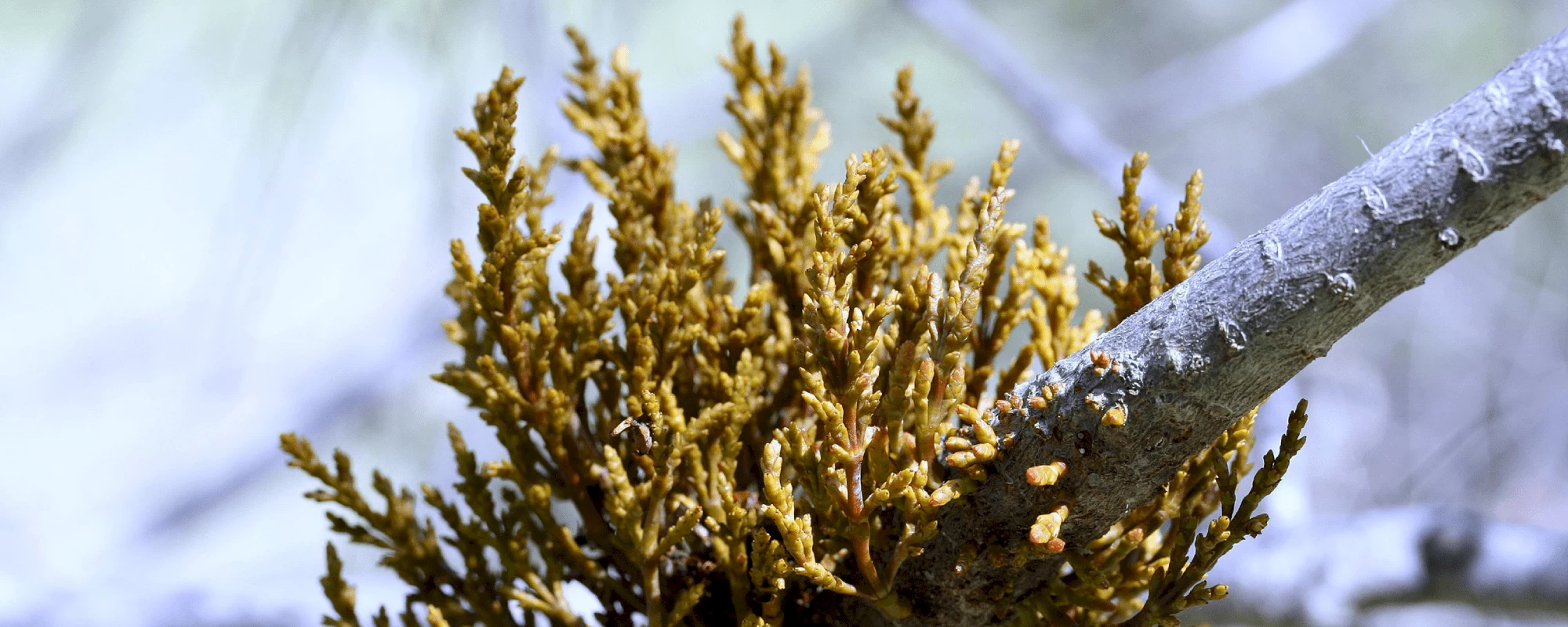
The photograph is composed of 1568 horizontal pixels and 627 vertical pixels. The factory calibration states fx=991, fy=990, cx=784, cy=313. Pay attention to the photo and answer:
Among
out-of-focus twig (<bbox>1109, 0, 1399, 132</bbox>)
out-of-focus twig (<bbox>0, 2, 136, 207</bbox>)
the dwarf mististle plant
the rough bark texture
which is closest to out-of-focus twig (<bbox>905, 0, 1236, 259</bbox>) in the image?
the dwarf mististle plant

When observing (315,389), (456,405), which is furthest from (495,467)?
(456,405)

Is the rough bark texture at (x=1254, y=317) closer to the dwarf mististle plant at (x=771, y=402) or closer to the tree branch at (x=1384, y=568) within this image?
the dwarf mististle plant at (x=771, y=402)

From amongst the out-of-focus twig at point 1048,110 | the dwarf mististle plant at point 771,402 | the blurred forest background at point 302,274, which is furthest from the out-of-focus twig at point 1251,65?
the dwarf mististle plant at point 771,402

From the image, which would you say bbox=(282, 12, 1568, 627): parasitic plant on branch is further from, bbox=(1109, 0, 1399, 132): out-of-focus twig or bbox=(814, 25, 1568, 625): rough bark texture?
bbox=(1109, 0, 1399, 132): out-of-focus twig

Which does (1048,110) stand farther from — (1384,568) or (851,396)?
(851,396)

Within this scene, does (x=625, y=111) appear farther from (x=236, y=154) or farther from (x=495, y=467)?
(x=236, y=154)

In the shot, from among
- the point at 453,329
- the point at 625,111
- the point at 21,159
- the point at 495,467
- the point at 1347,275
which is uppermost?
the point at 21,159
